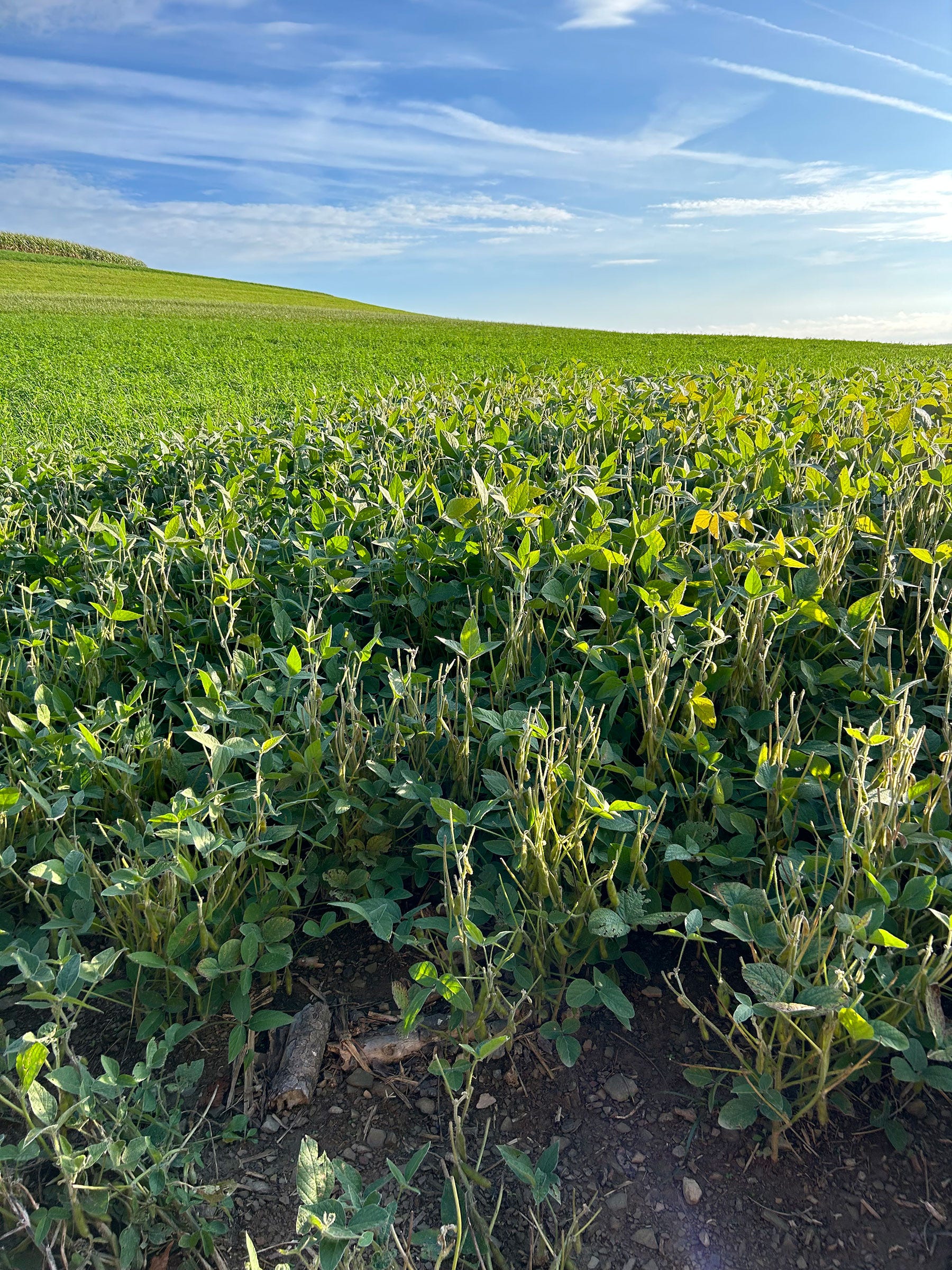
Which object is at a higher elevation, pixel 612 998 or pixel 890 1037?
pixel 890 1037

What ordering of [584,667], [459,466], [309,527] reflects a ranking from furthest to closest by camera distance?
1. [459,466]
2. [309,527]
3. [584,667]

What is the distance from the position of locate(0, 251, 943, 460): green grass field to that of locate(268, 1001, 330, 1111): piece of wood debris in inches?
257

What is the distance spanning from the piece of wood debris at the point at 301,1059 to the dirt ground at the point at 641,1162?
0.11ft

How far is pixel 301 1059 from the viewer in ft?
6.12

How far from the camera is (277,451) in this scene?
4.98m

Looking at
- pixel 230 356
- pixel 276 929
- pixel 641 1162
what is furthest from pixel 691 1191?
pixel 230 356

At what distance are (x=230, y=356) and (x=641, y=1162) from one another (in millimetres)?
17047

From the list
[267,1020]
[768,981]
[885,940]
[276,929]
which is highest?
[885,940]

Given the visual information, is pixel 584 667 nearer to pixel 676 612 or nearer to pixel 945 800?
pixel 676 612

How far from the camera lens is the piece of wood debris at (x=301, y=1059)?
1.81 m

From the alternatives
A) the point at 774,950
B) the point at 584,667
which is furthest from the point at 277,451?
the point at 774,950

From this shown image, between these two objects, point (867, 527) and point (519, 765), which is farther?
point (867, 527)

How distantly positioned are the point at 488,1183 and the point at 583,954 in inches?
21.9

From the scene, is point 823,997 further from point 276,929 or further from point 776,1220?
point 276,929
